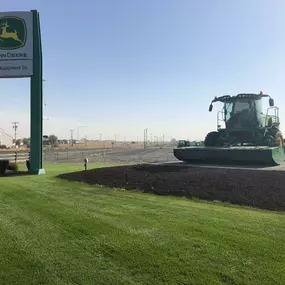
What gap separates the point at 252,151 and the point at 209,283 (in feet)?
35.3

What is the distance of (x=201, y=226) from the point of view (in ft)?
16.2

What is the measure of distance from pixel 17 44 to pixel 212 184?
432 inches

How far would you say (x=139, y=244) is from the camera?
13.8 feet

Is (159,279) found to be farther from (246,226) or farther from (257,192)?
(257,192)

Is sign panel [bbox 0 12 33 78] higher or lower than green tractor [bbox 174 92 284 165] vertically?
higher

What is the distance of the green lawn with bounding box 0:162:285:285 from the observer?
339cm

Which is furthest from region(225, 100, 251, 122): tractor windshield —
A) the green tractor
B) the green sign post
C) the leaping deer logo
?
the leaping deer logo

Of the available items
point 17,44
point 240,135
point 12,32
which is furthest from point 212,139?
point 12,32

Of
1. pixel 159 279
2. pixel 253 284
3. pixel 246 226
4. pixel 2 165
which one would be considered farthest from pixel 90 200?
pixel 2 165

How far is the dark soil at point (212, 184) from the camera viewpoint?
6964 mm

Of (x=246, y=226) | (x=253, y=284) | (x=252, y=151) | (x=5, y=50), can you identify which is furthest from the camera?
(x=5, y=50)

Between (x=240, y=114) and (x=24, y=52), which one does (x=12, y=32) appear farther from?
(x=240, y=114)

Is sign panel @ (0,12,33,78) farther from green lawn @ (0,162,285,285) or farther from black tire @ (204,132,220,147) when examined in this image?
black tire @ (204,132,220,147)

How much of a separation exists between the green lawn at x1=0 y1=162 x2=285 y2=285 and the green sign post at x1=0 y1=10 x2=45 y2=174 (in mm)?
8440
